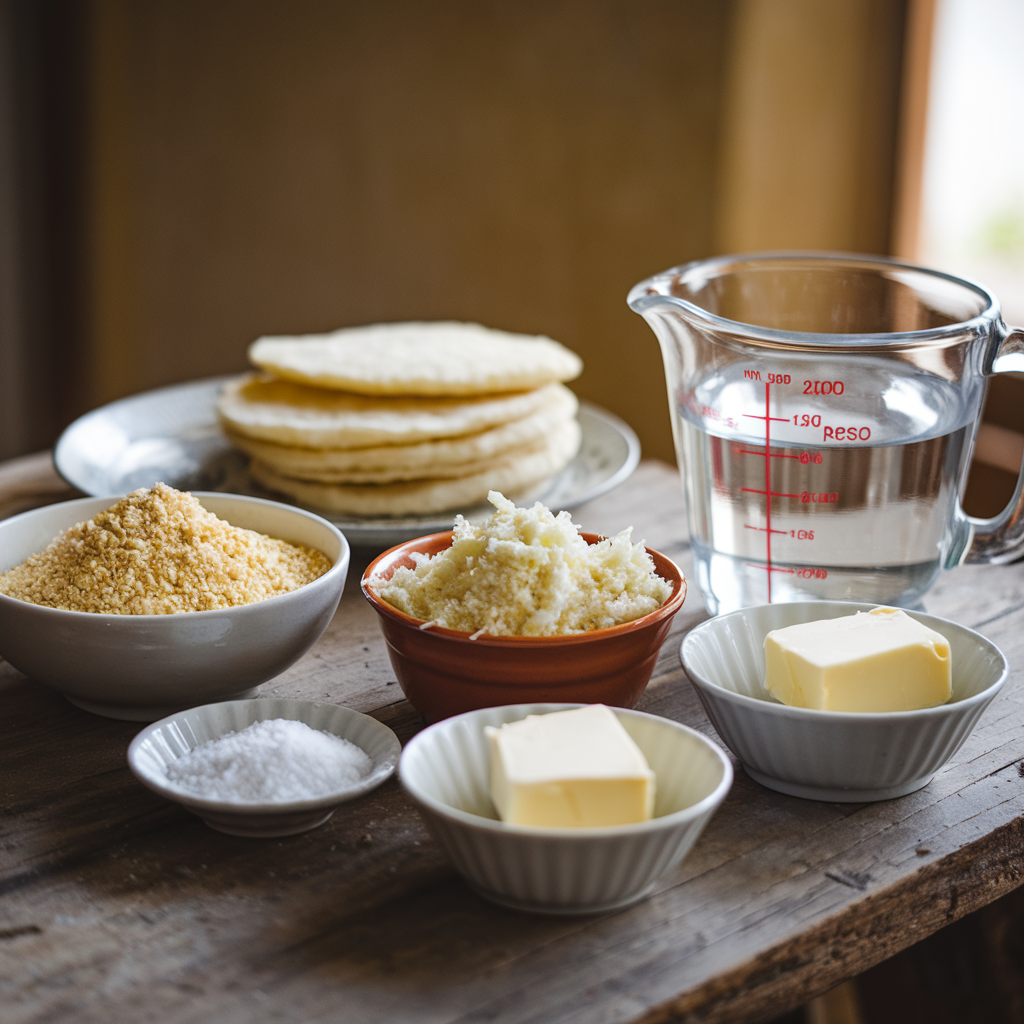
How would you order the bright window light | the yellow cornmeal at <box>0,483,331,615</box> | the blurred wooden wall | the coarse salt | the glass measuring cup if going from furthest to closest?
the blurred wooden wall, the bright window light, the glass measuring cup, the yellow cornmeal at <box>0,483,331,615</box>, the coarse salt

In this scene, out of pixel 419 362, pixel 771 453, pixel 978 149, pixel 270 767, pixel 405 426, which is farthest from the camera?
pixel 978 149

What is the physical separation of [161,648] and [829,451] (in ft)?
1.82

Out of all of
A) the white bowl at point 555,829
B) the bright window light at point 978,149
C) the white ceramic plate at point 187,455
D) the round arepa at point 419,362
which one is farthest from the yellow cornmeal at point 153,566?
the bright window light at point 978,149

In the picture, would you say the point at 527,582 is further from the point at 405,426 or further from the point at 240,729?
the point at 405,426

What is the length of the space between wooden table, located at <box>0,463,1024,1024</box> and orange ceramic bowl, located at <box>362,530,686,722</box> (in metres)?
0.08

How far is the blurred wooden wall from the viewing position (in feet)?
7.87

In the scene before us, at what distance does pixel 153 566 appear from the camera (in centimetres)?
83

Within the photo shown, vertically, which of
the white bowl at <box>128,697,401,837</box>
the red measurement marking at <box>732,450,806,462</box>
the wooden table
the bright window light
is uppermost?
the bright window light

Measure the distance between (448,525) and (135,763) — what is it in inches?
17.1

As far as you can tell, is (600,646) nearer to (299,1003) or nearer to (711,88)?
(299,1003)

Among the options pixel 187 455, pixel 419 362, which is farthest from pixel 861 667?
pixel 187 455

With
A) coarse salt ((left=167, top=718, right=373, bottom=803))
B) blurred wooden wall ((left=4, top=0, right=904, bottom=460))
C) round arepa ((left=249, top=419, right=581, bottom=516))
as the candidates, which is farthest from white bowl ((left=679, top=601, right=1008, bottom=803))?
blurred wooden wall ((left=4, top=0, right=904, bottom=460))

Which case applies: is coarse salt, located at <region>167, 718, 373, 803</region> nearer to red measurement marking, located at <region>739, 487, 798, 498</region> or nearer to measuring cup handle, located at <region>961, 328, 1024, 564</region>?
red measurement marking, located at <region>739, 487, 798, 498</region>

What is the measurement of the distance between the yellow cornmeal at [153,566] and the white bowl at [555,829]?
0.24 metres
